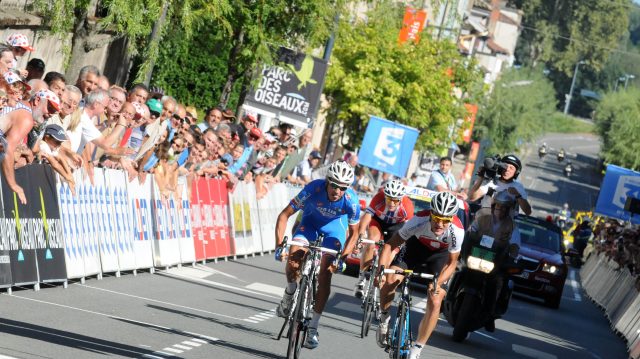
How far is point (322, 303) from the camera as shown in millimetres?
12844

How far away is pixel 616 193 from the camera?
45125mm

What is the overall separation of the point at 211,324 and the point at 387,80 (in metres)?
32.9

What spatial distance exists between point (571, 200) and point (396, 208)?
10559cm

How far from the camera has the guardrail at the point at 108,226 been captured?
1359cm

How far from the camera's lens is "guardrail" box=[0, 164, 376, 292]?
44.6 ft

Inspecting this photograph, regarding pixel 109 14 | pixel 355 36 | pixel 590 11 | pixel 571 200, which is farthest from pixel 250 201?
pixel 590 11

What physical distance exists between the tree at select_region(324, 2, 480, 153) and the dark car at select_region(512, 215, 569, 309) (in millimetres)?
14845

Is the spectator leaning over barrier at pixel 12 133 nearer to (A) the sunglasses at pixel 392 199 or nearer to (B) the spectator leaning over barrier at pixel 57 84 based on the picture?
(B) the spectator leaning over barrier at pixel 57 84

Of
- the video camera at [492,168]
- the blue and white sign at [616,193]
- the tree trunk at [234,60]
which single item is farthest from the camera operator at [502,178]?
the blue and white sign at [616,193]

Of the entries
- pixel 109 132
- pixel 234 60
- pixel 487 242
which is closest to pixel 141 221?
pixel 109 132

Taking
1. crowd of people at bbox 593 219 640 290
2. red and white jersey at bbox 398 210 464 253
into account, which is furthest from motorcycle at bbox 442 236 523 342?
crowd of people at bbox 593 219 640 290

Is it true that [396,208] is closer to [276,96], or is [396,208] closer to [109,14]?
[109,14]

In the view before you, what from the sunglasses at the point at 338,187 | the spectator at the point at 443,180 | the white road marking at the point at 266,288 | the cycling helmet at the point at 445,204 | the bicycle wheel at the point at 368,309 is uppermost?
the cycling helmet at the point at 445,204

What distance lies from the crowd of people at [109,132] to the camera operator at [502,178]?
161 inches
